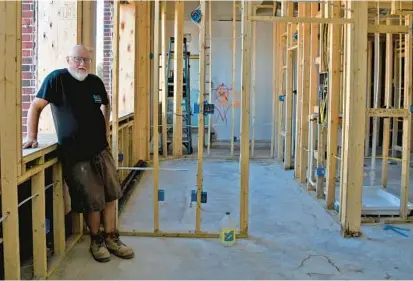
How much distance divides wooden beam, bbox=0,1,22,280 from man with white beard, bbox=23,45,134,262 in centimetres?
51

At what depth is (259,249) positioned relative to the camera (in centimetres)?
382

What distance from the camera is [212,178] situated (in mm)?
6758

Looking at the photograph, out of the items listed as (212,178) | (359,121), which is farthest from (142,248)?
(212,178)

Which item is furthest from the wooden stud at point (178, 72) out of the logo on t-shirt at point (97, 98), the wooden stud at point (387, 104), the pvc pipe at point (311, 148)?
the logo on t-shirt at point (97, 98)

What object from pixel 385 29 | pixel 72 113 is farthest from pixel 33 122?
pixel 385 29

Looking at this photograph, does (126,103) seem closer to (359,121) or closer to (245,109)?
(245,109)

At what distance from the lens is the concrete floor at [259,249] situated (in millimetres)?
3328

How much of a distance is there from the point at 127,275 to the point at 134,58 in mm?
4207

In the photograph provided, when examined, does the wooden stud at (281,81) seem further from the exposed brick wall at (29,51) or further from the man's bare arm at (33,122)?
the man's bare arm at (33,122)

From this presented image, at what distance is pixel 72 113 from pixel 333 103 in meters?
2.70

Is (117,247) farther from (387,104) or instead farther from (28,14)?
(387,104)

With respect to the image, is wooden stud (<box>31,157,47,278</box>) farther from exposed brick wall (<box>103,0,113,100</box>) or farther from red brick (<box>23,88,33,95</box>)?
exposed brick wall (<box>103,0,113,100</box>)

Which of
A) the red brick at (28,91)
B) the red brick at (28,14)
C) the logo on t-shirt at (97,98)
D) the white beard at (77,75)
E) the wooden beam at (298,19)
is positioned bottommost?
the logo on t-shirt at (97,98)

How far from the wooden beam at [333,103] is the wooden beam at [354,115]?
0.71 m
